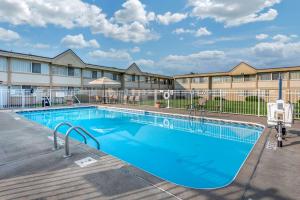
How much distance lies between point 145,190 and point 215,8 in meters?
17.9

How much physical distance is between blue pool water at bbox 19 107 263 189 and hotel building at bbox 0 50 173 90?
13.6 m

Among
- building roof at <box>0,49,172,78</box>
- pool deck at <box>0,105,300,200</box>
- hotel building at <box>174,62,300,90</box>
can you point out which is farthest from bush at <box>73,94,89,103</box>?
hotel building at <box>174,62,300,90</box>

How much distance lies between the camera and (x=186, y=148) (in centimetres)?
680

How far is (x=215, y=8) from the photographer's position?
1680 centimetres

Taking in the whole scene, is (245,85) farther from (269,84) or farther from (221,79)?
(221,79)

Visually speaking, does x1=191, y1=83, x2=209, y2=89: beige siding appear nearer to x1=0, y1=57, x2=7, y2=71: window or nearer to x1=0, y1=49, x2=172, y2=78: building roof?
x1=0, y1=49, x2=172, y2=78: building roof

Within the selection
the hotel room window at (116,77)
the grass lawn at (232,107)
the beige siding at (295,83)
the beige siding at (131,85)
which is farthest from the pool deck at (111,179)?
the beige siding at (131,85)

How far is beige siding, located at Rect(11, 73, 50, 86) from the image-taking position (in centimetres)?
1814

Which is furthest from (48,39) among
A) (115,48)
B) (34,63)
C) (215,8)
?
(215,8)

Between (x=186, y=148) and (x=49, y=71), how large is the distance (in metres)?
19.4

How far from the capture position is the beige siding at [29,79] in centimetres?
1814

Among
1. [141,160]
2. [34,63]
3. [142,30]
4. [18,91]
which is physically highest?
[142,30]

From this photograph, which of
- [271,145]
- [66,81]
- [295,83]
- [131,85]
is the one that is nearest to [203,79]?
[131,85]

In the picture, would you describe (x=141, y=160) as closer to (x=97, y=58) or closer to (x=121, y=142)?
(x=121, y=142)
